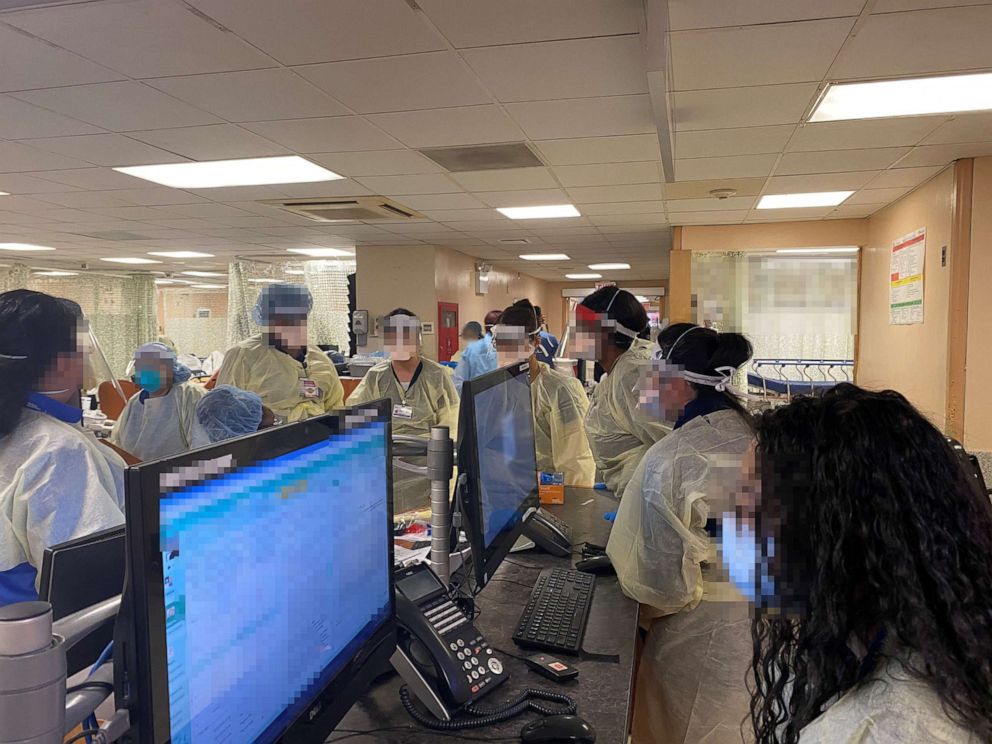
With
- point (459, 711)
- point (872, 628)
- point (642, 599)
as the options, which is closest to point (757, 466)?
point (872, 628)

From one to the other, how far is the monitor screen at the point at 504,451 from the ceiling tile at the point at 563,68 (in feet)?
4.24

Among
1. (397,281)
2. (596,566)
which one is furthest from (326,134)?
(397,281)

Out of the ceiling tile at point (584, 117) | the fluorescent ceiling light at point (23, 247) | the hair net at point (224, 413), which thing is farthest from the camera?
the fluorescent ceiling light at point (23, 247)

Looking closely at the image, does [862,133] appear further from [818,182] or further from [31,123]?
[31,123]

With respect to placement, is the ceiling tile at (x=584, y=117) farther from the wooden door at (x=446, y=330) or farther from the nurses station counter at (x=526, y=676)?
the wooden door at (x=446, y=330)

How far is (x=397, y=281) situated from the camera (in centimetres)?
755

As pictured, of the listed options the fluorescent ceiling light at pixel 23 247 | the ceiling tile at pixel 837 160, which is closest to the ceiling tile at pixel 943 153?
the ceiling tile at pixel 837 160

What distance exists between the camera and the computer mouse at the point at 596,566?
1691mm

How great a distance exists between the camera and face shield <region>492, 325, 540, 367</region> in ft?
11.6

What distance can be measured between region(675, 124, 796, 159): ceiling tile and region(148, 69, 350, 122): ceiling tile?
1.74 metres

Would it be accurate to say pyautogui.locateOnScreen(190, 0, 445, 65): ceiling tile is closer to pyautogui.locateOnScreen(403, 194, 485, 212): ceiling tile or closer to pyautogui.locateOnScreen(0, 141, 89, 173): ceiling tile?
pyautogui.locateOnScreen(0, 141, 89, 173): ceiling tile

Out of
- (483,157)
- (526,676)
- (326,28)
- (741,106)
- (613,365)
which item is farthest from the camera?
(483,157)

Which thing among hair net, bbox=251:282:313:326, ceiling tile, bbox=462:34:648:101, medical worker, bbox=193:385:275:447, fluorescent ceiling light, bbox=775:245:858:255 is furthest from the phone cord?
fluorescent ceiling light, bbox=775:245:858:255

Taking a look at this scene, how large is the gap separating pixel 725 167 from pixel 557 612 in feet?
11.0
